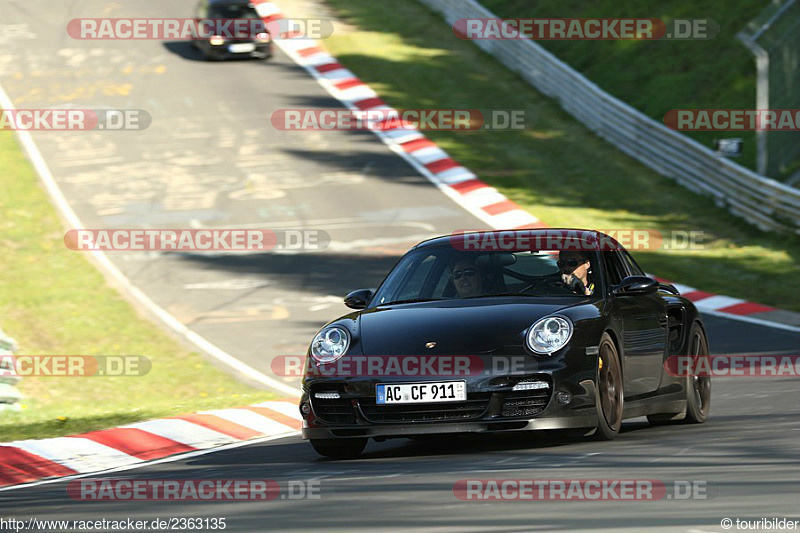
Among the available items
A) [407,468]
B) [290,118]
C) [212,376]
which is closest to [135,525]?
[407,468]

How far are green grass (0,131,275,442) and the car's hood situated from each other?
3477 mm

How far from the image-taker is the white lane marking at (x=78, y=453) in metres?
9.79

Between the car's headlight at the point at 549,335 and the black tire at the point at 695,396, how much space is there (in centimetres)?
197

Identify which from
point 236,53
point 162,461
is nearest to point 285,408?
point 162,461

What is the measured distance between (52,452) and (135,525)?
3901 mm

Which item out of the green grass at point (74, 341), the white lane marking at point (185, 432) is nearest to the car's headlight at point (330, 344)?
the white lane marking at point (185, 432)

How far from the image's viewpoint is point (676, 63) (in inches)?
1208

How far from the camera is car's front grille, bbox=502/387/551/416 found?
8266 millimetres
